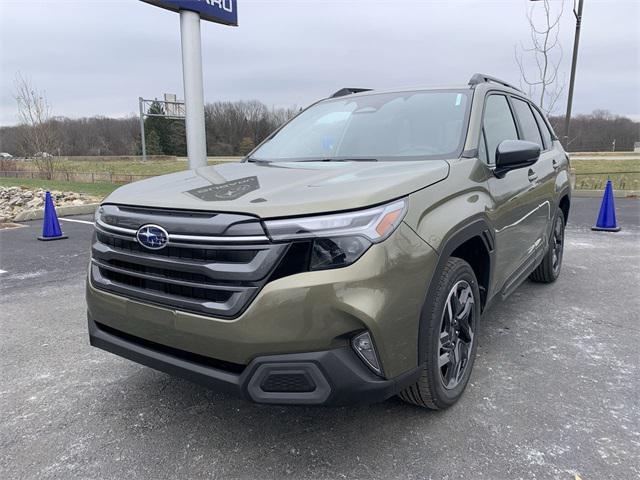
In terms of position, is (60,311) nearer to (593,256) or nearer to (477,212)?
(477,212)

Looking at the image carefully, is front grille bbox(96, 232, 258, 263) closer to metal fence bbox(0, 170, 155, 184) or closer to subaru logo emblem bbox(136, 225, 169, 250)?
subaru logo emblem bbox(136, 225, 169, 250)

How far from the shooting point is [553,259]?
505 centimetres

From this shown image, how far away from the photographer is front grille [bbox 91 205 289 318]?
1933 millimetres

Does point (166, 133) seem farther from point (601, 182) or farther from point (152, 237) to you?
point (152, 237)

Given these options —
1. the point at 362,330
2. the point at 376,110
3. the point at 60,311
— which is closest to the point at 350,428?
the point at 362,330

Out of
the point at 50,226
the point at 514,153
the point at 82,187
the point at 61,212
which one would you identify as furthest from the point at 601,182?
the point at 82,187

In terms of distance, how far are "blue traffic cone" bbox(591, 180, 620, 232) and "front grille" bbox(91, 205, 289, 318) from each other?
26.5ft

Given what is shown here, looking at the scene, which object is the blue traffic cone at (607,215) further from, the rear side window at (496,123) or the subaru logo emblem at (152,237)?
the subaru logo emblem at (152,237)

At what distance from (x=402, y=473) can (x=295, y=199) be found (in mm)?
1304

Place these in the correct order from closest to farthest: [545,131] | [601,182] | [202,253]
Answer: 1. [202,253]
2. [545,131]
3. [601,182]

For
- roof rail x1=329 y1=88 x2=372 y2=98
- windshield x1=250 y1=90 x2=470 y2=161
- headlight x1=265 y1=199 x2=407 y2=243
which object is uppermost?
roof rail x1=329 y1=88 x2=372 y2=98

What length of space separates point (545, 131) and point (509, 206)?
7.14 ft

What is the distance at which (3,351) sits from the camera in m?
3.62

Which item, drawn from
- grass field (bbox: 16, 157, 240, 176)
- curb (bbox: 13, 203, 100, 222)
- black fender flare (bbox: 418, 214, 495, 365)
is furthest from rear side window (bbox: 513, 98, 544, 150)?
grass field (bbox: 16, 157, 240, 176)
